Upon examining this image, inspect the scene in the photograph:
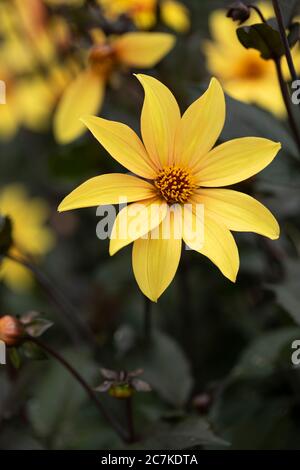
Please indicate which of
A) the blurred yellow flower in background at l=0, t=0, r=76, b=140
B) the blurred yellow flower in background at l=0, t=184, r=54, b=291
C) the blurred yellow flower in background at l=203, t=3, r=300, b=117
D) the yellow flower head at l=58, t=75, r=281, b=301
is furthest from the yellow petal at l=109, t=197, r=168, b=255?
the blurred yellow flower in background at l=0, t=184, r=54, b=291

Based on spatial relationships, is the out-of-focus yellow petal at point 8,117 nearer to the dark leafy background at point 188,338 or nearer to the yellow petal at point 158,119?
the dark leafy background at point 188,338

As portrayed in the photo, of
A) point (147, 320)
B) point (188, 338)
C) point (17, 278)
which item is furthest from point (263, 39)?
point (17, 278)

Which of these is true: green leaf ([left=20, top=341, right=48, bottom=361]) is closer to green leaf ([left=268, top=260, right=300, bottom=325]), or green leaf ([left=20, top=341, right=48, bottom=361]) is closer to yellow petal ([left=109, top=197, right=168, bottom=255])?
yellow petal ([left=109, top=197, right=168, bottom=255])

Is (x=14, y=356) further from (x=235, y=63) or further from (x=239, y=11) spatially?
(x=235, y=63)
